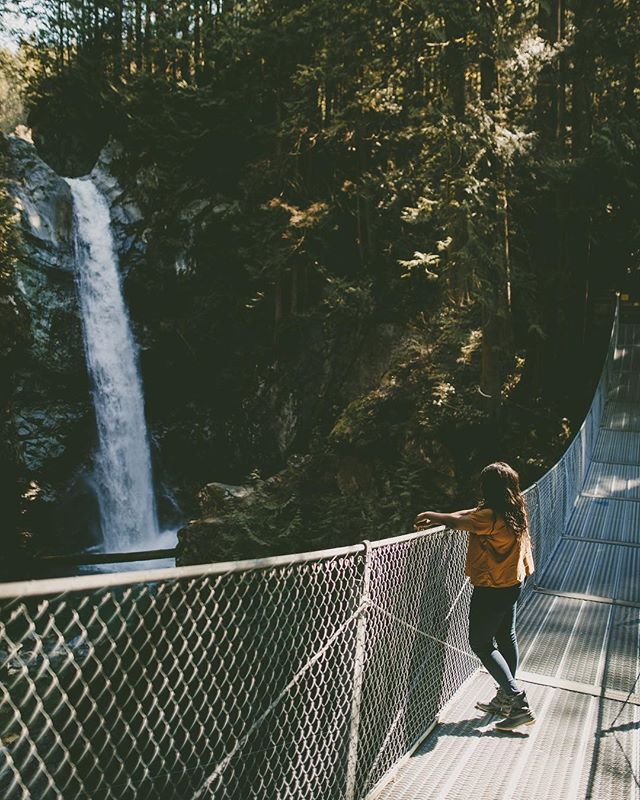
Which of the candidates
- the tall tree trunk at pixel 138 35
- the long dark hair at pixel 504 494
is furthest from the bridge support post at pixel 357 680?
the tall tree trunk at pixel 138 35

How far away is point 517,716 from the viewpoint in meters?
3.57

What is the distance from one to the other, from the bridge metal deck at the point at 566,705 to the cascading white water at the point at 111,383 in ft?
41.8

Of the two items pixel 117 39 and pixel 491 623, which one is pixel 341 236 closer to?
pixel 117 39

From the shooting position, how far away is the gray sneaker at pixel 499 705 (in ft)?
11.9

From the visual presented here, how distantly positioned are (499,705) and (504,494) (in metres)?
1.26

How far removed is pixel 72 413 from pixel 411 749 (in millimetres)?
15399

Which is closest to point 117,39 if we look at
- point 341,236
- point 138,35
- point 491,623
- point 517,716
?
point 138,35

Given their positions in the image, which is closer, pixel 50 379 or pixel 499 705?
Answer: pixel 499 705

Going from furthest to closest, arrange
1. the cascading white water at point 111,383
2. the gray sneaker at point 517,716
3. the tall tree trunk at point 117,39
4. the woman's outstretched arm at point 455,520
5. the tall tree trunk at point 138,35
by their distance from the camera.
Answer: the tall tree trunk at point 138,35
the tall tree trunk at point 117,39
the cascading white water at point 111,383
the gray sneaker at point 517,716
the woman's outstretched arm at point 455,520

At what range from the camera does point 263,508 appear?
1211 centimetres

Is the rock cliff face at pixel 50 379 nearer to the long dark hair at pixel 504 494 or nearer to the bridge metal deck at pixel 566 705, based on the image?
the bridge metal deck at pixel 566 705

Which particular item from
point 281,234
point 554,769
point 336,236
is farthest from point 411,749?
point 336,236

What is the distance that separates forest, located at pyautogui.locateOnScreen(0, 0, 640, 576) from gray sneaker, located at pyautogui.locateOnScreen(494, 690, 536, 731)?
600 centimetres

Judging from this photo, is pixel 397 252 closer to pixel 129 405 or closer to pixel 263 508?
pixel 263 508
